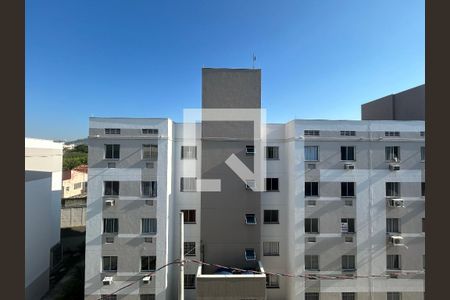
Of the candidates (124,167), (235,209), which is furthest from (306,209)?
(124,167)

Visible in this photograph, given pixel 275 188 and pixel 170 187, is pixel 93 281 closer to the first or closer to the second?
pixel 170 187

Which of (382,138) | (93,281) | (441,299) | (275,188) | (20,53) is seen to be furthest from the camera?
(275,188)

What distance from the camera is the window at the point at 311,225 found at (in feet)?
41.8

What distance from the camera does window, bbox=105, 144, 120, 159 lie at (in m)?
12.6

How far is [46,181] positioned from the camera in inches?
595

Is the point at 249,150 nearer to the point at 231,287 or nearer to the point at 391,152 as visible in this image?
the point at 231,287

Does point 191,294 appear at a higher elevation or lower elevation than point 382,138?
lower

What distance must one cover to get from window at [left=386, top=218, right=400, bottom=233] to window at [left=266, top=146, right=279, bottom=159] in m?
6.56

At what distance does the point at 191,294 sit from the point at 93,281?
4940 mm

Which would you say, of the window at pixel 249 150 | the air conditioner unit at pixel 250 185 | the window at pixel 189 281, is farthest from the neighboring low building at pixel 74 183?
the window at pixel 249 150

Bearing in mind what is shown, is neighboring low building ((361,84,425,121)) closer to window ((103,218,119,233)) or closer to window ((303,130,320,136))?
window ((303,130,320,136))

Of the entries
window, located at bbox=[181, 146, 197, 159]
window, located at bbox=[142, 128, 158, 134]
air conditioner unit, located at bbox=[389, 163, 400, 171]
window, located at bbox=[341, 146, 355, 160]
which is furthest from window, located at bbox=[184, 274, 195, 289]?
air conditioner unit, located at bbox=[389, 163, 400, 171]

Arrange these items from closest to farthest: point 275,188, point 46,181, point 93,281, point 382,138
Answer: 1. point 93,281
2. point 382,138
3. point 275,188
4. point 46,181

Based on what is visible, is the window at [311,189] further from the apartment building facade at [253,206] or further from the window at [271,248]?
the window at [271,248]
